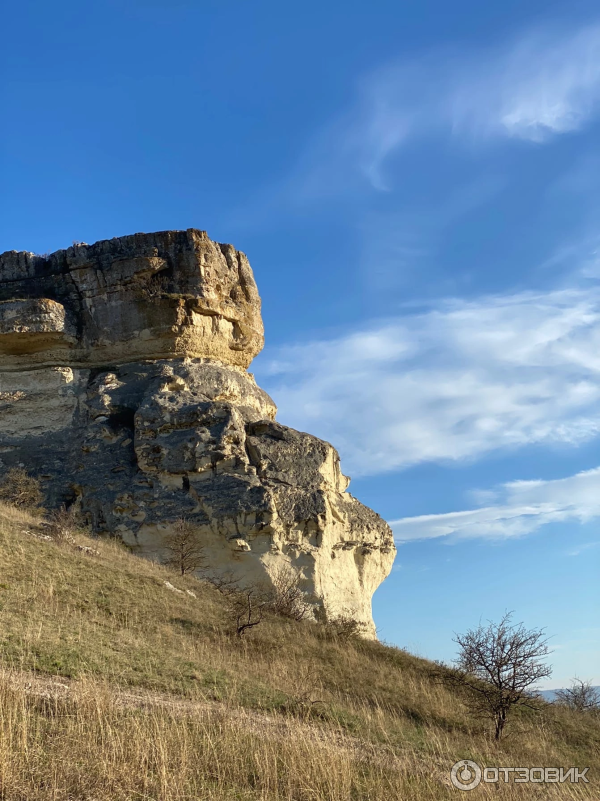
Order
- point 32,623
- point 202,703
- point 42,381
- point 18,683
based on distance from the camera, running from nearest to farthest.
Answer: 1. point 18,683
2. point 202,703
3. point 32,623
4. point 42,381

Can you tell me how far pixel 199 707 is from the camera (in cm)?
730

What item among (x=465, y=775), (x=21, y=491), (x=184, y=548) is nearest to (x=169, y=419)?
(x=184, y=548)

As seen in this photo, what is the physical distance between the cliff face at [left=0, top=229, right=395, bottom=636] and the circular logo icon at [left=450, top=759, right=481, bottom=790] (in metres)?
11.9

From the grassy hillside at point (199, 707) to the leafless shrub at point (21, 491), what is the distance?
2.60 metres

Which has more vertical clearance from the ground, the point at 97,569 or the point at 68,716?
the point at 97,569

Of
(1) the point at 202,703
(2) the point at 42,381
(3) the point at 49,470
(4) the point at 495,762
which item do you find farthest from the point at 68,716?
(2) the point at 42,381

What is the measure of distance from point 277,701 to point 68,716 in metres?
3.74

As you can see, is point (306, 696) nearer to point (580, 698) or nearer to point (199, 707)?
point (199, 707)

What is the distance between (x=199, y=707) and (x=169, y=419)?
571 inches

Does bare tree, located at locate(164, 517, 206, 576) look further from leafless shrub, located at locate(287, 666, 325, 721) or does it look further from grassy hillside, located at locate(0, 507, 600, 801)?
leafless shrub, located at locate(287, 666, 325, 721)

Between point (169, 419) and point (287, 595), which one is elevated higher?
point (169, 419)

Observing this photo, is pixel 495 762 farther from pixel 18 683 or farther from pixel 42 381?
pixel 42 381

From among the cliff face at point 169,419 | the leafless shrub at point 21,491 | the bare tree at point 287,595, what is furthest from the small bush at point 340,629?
the leafless shrub at point 21,491

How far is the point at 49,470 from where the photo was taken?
2150cm
